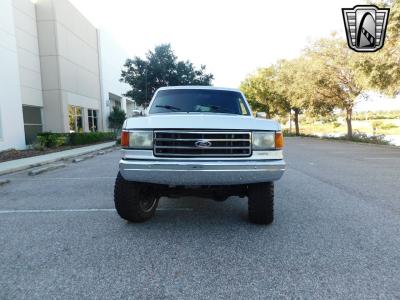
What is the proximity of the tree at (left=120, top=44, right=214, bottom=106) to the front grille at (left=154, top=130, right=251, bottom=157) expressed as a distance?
24.6 m

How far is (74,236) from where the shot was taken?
375 cm

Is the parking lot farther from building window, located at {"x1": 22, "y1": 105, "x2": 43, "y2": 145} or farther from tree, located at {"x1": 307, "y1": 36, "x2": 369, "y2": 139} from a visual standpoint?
tree, located at {"x1": 307, "y1": 36, "x2": 369, "y2": 139}

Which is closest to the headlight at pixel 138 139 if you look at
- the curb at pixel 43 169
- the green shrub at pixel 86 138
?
the curb at pixel 43 169

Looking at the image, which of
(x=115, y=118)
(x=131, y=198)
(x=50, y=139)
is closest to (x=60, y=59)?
(x=50, y=139)

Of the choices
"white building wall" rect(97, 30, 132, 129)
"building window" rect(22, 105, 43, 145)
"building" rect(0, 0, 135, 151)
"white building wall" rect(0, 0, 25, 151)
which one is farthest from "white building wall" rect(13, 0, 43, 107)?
"white building wall" rect(97, 30, 132, 129)

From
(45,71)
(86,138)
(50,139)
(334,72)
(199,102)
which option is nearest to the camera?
(199,102)

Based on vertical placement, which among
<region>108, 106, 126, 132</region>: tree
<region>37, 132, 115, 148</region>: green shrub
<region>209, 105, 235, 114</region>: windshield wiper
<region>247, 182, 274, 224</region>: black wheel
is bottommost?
<region>247, 182, 274, 224</region>: black wheel

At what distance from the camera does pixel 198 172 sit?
3395 mm

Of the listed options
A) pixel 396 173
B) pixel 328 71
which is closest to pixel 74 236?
pixel 396 173

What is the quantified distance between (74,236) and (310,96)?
83.8 ft

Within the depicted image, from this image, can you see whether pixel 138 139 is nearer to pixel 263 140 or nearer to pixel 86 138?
pixel 263 140

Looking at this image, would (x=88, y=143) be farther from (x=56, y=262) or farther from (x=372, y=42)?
(x=56, y=262)

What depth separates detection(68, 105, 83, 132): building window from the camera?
21859mm

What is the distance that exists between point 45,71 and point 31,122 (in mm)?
3687
